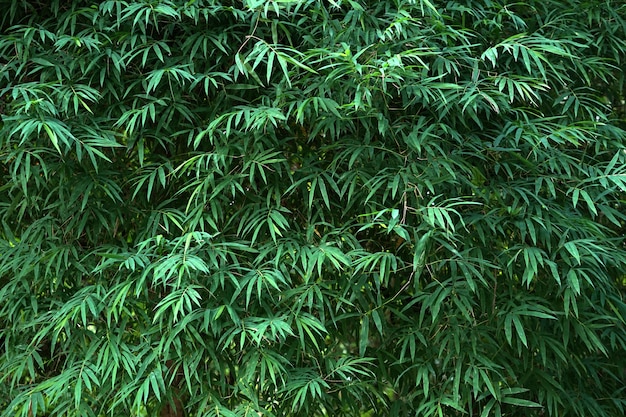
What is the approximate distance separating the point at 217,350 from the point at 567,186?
4.20 feet

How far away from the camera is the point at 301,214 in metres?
2.72

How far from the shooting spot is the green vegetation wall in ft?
8.19

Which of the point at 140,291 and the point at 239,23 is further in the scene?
the point at 239,23

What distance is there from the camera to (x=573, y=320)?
8.40 feet

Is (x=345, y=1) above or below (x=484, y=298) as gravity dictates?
above

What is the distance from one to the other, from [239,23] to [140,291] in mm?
970

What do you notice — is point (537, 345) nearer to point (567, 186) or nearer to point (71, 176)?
point (567, 186)

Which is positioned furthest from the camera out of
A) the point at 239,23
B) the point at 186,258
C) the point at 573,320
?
the point at 239,23

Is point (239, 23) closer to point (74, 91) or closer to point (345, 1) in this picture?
point (345, 1)

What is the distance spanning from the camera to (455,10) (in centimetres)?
279

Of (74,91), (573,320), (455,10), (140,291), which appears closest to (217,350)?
(140,291)

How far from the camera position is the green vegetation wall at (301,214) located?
250 cm

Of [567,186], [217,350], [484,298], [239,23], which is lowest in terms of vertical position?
[217,350]

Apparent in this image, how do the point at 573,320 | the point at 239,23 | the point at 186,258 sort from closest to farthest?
the point at 186,258, the point at 573,320, the point at 239,23
